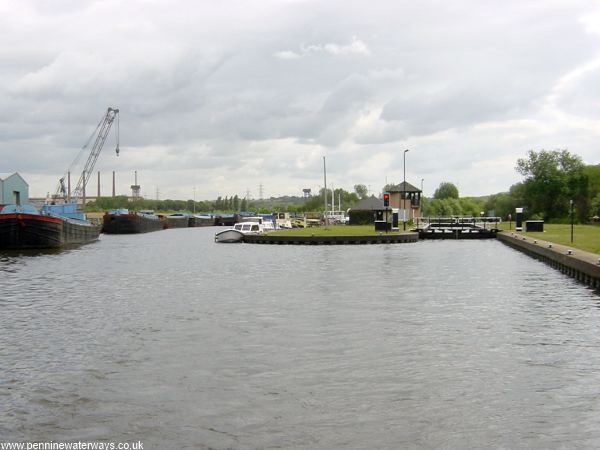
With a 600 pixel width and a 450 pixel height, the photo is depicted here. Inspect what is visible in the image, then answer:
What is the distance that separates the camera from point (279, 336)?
22344mm

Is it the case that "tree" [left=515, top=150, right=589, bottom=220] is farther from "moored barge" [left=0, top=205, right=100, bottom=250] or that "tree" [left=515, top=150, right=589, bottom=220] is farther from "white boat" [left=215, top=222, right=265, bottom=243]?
"moored barge" [left=0, top=205, right=100, bottom=250]

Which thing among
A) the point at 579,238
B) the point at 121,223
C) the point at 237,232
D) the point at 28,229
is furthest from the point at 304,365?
the point at 121,223

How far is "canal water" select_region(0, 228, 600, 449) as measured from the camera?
1314 cm

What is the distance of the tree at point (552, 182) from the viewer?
454 ft

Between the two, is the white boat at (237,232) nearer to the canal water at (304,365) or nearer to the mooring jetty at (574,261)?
the mooring jetty at (574,261)

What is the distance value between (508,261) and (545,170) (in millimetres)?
98412

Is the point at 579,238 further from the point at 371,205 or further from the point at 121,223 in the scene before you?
the point at 121,223

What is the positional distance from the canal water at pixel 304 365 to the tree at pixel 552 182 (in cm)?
11073

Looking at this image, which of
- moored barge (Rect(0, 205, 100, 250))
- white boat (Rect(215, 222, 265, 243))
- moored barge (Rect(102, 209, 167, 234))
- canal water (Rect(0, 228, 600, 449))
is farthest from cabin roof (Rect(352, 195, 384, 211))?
canal water (Rect(0, 228, 600, 449))

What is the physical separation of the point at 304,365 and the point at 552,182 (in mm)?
137257

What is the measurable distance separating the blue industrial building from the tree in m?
103

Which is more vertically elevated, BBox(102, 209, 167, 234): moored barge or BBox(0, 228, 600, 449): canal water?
BBox(102, 209, 167, 234): moored barge

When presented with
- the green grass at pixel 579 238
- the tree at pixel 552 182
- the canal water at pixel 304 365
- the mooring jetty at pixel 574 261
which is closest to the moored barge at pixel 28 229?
the canal water at pixel 304 365

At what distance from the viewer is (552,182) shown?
143500 millimetres
